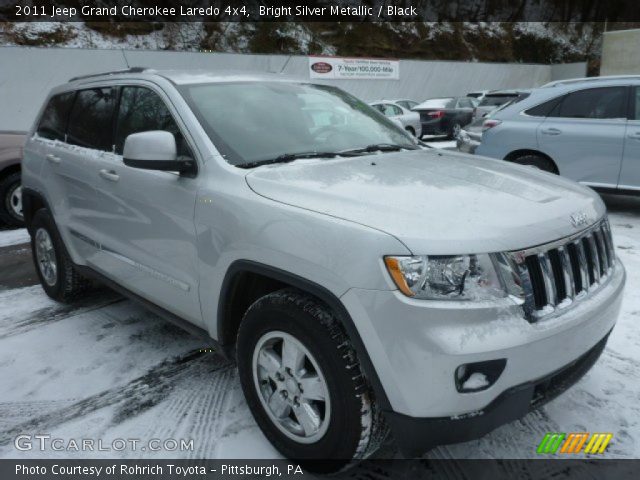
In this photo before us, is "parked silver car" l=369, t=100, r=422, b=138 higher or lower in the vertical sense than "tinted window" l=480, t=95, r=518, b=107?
lower

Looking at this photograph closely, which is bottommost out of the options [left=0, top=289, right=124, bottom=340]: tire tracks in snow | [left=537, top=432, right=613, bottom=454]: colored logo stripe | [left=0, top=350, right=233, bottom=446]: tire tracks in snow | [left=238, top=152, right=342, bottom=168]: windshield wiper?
[left=0, top=289, right=124, bottom=340]: tire tracks in snow

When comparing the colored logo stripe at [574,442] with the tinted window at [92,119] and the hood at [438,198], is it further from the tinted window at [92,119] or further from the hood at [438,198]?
the tinted window at [92,119]

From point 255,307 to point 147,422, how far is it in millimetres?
1009

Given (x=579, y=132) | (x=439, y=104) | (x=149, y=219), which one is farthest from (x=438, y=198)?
(x=439, y=104)

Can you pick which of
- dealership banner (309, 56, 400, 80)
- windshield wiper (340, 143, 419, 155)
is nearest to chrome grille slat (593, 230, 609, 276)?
windshield wiper (340, 143, 419, 155)

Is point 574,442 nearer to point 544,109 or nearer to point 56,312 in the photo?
point 56,312

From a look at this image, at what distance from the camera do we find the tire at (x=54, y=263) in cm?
432

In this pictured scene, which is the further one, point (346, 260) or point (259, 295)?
point (259, 295)

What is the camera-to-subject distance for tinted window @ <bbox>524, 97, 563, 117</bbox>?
694 centimetres

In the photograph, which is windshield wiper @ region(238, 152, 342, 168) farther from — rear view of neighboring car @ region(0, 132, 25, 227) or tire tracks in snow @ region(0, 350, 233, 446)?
rear view of neighboring car @ region(0, 132, 25, 227)

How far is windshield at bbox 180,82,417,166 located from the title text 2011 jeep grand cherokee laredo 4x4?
0.01 metres

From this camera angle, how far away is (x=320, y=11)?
26.6m

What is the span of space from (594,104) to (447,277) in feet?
19.0

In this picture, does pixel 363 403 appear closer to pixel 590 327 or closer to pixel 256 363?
pixel 256 363
